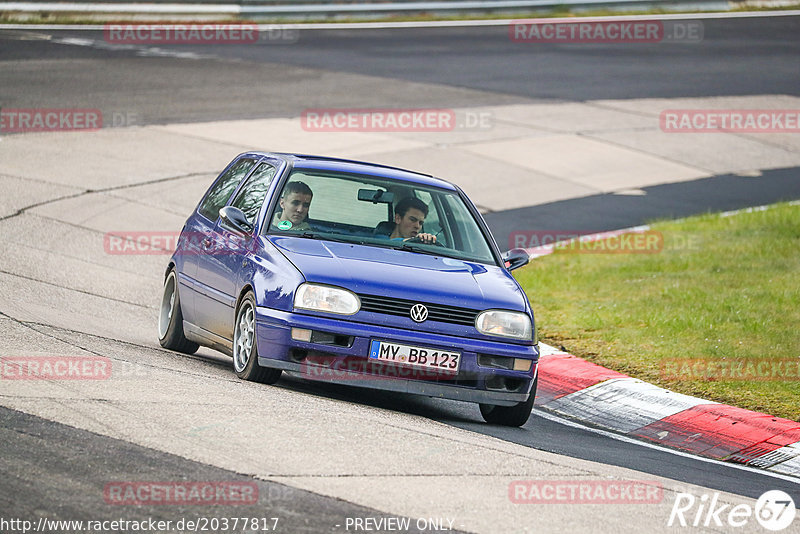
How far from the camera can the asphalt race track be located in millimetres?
5789

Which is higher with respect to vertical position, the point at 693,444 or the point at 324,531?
the point at 324,531

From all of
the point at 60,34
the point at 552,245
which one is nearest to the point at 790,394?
the point at 552,245

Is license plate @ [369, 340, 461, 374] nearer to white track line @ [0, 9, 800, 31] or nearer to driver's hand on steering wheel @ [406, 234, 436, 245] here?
driver's hand on steering wheel @ [406, 234, 436, 245]

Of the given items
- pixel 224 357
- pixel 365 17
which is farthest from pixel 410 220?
pixel 365 17

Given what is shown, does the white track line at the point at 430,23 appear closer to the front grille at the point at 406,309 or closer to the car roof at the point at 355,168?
the car roof at the point at 355,168

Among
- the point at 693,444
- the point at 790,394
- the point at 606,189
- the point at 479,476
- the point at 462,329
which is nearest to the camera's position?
the point at 479,476

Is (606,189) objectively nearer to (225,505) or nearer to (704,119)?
(704,119)

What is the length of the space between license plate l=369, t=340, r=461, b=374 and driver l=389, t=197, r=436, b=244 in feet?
4.22

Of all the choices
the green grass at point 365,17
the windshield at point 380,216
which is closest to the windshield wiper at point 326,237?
the windshield at point 380,216

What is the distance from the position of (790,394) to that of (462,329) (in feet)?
10.3

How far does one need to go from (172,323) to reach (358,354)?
2.67m

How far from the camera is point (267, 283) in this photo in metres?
7.88

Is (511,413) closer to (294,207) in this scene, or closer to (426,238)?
(426,238)

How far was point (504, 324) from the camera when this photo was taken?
7.91 metres
